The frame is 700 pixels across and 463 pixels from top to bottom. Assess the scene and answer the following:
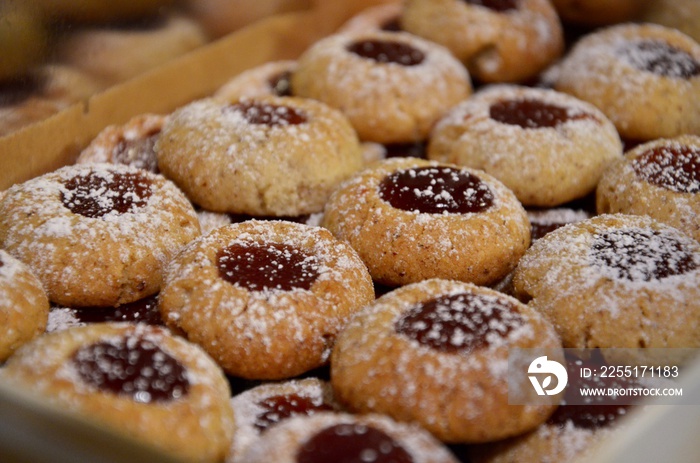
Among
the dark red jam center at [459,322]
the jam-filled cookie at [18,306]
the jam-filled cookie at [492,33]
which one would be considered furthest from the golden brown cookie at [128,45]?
the dark red jam center at [459,322]

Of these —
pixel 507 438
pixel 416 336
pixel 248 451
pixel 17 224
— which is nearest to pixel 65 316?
pixel 17 224

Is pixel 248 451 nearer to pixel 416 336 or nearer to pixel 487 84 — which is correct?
pixel 416 336

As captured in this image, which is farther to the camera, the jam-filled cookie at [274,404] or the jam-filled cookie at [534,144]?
the jam-filled cookie at [534,144]

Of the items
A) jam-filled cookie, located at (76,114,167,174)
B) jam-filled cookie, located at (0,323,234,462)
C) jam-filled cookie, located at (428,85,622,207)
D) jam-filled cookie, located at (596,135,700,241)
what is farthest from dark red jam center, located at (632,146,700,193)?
jam-filled cookie, located at (76,114,167,174)

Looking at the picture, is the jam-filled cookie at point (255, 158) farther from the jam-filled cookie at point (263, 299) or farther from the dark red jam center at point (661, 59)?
the dark red jam center at point (661, 59)

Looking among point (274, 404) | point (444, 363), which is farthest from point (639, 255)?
point (274, 404)

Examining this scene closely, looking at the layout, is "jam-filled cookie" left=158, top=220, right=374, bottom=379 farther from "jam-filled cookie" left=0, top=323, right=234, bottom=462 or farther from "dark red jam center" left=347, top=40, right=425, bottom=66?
"dark red jam center" left=347, top=40, right=425, bottom=66
